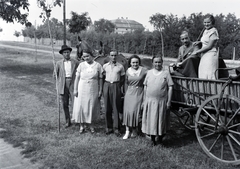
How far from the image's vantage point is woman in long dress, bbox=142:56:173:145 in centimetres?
475

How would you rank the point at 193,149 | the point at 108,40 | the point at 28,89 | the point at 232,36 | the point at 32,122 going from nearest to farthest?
1. the point at 193,149
2. the point at 32,122
3. the point at 28,89
4. the point at 232,36
5. the point at 108,40

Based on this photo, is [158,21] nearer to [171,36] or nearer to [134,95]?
[171,36]

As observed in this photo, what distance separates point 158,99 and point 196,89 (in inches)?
26.4

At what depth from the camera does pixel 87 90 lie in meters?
5.66

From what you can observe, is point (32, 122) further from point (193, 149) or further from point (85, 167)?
point (193, 149)

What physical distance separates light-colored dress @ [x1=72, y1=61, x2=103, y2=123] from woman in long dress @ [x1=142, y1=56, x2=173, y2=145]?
4.35ft

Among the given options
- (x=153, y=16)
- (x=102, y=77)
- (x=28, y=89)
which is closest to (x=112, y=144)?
(x=102, y=77)

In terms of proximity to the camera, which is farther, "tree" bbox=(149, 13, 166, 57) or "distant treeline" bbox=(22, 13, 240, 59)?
"tree" bbox=(149, 13, 166, 57)

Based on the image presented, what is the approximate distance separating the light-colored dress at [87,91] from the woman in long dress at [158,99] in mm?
1327

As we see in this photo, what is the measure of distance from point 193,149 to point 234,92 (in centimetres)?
142

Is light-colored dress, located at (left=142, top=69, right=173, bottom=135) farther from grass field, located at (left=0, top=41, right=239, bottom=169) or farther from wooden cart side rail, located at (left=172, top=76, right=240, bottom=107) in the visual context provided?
grass field, located at (left=0, top=41, right=239, bottom=169)

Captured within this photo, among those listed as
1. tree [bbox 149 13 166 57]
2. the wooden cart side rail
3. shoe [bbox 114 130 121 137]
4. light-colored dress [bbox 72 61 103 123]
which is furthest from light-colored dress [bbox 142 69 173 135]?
tree [bbox 149 13 166 57]

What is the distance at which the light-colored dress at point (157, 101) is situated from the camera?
15.6 feet

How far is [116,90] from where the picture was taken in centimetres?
557
